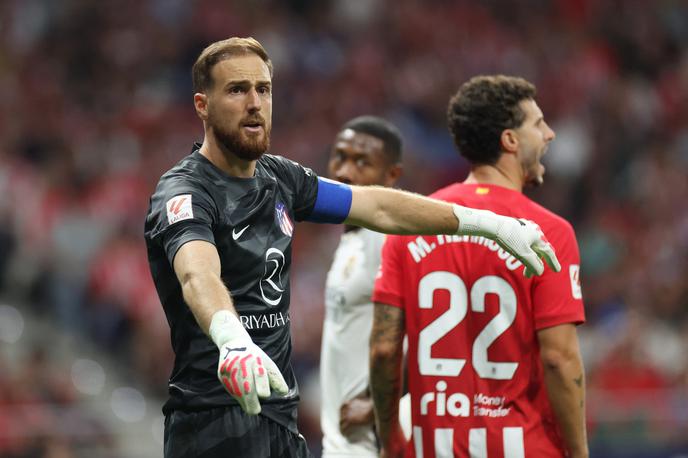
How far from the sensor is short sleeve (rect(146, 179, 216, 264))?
3.58 m

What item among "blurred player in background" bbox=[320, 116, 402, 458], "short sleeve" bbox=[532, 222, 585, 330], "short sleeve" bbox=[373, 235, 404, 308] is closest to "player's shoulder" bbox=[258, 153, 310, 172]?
"short sleeve" bbox=[373, 235, 404, 308]

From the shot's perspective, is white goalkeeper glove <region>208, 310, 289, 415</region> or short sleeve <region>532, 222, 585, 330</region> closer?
white goalkeeper glove <region>208, 310, 289, 415</region>

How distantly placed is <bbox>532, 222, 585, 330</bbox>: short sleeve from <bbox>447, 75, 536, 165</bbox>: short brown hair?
0.51m

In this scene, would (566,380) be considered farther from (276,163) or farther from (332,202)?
(276,163)

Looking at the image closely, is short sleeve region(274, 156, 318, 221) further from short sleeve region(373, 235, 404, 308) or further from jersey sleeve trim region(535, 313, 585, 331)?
jersey sleeve trim region(535, 313, 585, 331)

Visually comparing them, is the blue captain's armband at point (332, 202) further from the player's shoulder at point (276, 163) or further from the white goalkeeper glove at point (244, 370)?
the white goalkeeper glove at point (244, 370)

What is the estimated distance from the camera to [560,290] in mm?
4590

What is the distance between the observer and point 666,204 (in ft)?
40.5

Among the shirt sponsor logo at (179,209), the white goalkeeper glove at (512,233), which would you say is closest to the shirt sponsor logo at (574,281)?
the white goalkeeper glove at (512,233)

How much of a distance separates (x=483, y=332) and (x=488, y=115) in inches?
37.1

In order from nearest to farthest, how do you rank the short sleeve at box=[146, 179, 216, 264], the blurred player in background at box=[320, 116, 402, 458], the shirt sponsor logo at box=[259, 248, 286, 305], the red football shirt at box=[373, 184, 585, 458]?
the short sleeve at box=[146, 179, 216, 264] → the shirt sponsor logo at box=[259, 248, 286, 305] → the red football shirt at box=[373, 184, 585, 458] → the blurred player in background at box=[320, 116, 402, 458]

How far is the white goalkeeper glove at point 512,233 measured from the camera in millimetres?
4191

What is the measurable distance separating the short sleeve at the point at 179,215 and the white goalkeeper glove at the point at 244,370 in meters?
0.42

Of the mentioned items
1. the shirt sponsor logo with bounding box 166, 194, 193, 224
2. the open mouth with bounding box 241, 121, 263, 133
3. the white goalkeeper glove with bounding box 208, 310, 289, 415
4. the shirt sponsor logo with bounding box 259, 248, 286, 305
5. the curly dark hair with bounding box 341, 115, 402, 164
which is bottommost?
the white goalkeeper glove with bounding box 208, 310, 289, 415
